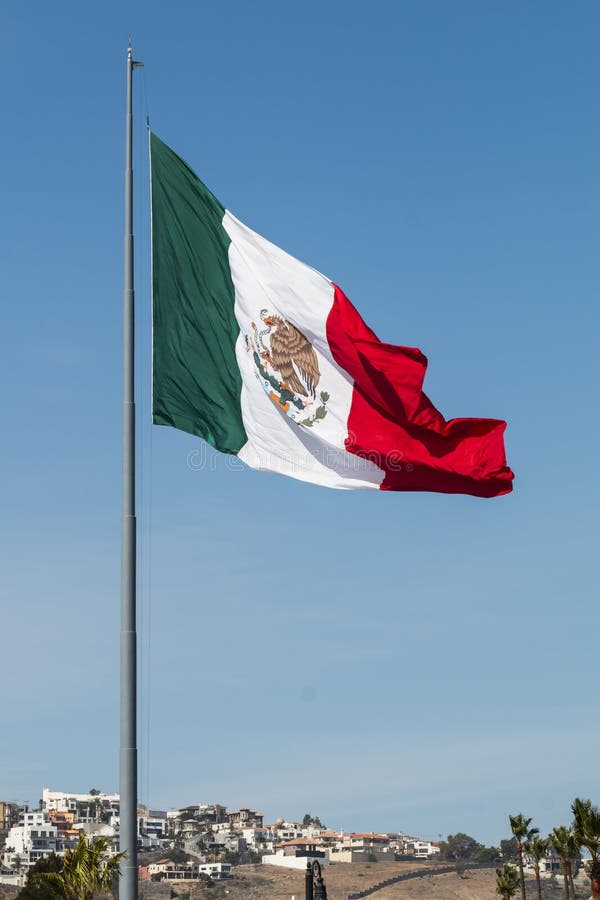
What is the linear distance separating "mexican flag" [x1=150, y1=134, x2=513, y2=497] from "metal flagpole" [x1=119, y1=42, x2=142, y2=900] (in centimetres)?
119

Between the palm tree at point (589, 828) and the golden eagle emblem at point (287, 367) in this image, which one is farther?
the palm tree at point (589, 828)

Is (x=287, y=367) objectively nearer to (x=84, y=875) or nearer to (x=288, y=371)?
(x=288, y=371)

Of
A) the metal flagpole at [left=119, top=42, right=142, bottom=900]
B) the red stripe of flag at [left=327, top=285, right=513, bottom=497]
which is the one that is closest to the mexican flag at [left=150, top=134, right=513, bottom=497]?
the red stripe of flag at [left=327, top=285, right=513, bottom=497]

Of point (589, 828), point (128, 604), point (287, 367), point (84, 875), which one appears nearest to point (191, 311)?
point (287, 367)

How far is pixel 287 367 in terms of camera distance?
17.9 meters

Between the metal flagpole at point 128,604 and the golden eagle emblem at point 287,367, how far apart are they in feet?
8.93

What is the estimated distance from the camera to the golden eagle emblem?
688 inches

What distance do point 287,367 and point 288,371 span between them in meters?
0.05

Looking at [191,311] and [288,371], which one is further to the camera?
[288,371]

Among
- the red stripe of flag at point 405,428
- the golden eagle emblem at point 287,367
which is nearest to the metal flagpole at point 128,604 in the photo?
the golden eagle emblem at point 287,367

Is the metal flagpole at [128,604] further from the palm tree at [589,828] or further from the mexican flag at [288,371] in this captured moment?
the palm tree at [589,828]

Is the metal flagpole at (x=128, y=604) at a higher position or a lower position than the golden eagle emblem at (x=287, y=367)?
lower

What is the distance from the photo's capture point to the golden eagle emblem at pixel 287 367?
17.5 metres

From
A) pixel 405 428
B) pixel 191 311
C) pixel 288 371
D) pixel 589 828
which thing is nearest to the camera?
pixel 191 311
